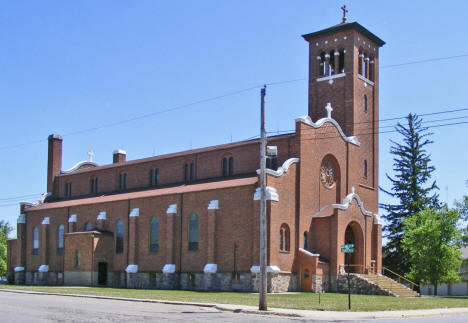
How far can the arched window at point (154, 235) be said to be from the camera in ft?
159

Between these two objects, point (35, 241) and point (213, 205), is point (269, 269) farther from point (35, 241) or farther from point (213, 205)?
point (35, 241)

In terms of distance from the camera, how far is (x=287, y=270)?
40.8 metres

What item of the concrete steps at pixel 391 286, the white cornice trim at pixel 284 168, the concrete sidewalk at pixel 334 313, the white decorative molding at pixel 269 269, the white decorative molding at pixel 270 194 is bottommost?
the concrete steps at pixel 391 286

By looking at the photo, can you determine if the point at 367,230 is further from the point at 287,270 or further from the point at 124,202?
the point at 124,202

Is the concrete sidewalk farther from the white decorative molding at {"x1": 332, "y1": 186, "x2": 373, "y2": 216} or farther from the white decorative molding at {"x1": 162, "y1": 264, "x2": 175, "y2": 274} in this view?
the white decorative molding at {"x1": 162, "y1": 264, "x2": 175, "y2": 274}

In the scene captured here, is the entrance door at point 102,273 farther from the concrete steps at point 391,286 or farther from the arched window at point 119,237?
the concrete steps at point 391,286

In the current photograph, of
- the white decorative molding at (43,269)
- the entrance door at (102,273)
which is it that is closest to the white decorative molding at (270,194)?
the entrance door at (102,273)

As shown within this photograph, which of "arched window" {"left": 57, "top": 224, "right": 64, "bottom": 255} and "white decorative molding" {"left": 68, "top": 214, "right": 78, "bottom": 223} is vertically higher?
"white decorative molding" {"left": 68, "top": 214, "right": 78, "bottom": 223}

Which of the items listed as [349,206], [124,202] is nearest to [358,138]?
[349,206]

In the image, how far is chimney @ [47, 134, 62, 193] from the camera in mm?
63719

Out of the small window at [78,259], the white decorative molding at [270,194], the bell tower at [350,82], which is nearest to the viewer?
the white decorative molding at [270,194]

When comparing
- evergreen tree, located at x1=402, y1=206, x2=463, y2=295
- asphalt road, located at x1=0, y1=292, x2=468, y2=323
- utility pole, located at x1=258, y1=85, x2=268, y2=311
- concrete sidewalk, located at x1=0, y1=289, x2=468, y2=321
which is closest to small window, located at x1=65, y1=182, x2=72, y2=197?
evergreen tree, located at x1=402, y1=206, x2=463, y2=295

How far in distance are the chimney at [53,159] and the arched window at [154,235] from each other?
19247mm

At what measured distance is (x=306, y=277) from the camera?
137 feet
